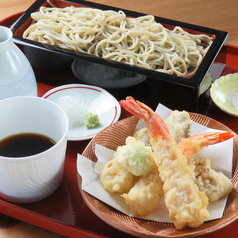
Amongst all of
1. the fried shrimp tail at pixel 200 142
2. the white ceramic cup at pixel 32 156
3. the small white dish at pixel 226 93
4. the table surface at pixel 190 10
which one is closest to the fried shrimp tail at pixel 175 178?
the fried shrimp tail at pixel 200 142

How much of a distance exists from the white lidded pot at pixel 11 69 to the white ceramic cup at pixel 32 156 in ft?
0.82

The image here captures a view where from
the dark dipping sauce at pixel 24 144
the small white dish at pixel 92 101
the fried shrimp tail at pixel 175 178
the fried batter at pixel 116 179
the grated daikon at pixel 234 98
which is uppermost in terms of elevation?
the fried shrimp tail at pixel 175 178

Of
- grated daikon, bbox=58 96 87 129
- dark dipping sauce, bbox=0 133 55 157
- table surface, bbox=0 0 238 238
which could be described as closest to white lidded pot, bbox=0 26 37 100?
grated daikon, bbox=58 96 87 129

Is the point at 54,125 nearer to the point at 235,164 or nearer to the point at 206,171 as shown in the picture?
the point at 206,171

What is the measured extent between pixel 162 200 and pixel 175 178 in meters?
0.14

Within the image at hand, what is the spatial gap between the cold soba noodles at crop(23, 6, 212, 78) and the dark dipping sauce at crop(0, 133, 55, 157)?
27.6 inches

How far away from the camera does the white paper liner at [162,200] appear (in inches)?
54.5

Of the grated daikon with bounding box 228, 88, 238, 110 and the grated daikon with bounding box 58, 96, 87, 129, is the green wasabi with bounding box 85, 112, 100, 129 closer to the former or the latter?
the grated daikon with bounding box 58, 96, 87, 129

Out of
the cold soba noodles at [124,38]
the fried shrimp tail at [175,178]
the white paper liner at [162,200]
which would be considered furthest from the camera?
the cold soba noodles at [124,38]

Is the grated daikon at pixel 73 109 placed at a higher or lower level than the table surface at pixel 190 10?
lower

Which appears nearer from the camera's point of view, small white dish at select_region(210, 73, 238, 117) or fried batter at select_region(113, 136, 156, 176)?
fried batter at select_region(113, 136, 156, 176)

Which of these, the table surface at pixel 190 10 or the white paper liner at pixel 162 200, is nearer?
the white paper liner at pixel 162 200

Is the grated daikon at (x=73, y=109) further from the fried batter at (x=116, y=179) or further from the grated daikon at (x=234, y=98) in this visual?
the grated daikon at (x=234, y=98)

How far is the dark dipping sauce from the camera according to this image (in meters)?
1.49
